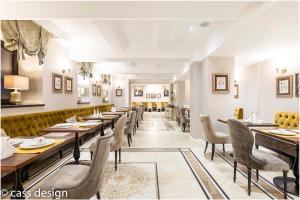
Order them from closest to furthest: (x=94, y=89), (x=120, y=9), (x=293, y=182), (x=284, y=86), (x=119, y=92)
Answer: (x=120, y=9)
(x=293, y=182)
(x=284, y=86)
(x=94, y=89)
(x=119, y=92)

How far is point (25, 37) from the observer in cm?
345

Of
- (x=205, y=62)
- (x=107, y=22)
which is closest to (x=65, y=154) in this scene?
(x=107, y=22)

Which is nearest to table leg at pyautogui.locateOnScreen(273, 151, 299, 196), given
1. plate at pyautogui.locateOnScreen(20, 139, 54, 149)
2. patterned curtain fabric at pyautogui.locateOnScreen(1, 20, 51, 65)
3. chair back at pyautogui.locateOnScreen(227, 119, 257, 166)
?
chair back at pyautogui.locateOnScreen(227, 119, 257, 166)

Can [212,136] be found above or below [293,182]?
above

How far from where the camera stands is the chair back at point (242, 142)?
92.3 inches

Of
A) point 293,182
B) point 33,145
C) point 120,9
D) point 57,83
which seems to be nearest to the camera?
point 33,145

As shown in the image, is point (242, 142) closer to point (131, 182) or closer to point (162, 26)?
point (131, 182)

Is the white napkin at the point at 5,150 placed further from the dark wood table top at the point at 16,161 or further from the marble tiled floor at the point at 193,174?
the marble tiled floor at the point at 193,174

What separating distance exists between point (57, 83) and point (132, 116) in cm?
207

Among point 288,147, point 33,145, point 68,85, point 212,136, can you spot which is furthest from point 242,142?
point 68,85

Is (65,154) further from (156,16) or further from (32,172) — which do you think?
(156,16)

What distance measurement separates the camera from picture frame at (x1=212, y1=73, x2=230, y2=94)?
475cm

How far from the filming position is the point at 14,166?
51.4 inches

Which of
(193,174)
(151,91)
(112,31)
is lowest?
(193,174)
